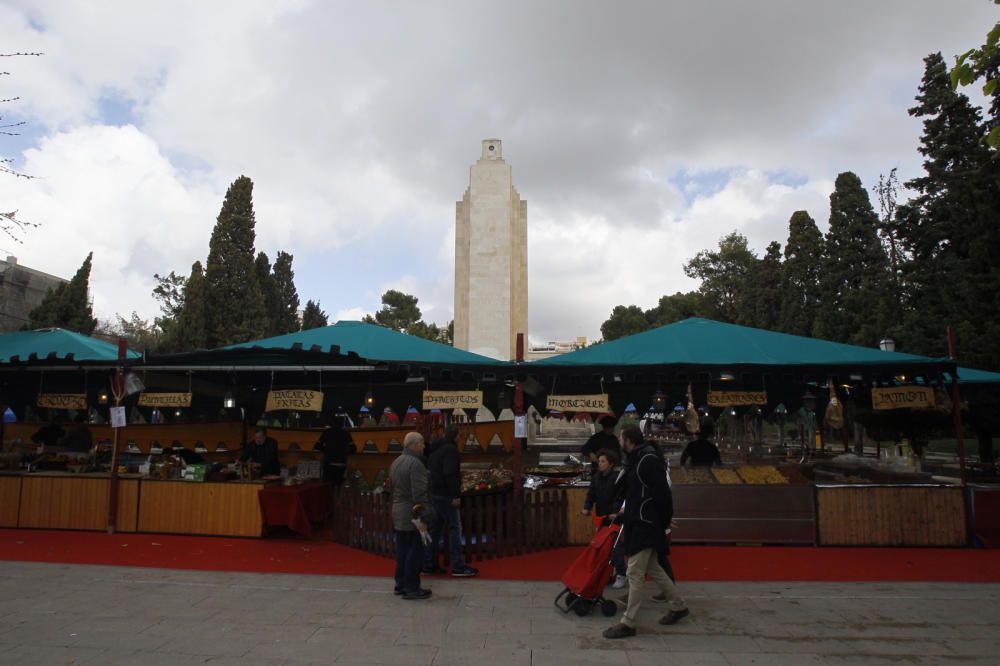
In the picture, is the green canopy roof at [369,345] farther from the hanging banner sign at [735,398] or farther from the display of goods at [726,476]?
the display of goods at [726,476]

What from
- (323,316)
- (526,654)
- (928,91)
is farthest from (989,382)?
(323,316)

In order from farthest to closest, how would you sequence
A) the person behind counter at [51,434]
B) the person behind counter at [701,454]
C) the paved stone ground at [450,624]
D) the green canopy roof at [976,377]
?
the person behind counter at [51,434] < the green canopy roof at [976,377] < the person behind counter at [701,454] < the paved stone ground at [450,624]

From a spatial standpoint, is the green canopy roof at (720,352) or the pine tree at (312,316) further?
the pine tree at (312,316)

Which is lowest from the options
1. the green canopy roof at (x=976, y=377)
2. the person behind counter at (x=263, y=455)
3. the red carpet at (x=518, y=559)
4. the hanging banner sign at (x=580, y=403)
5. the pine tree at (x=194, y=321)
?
the red carpet at (x=518, y=559)

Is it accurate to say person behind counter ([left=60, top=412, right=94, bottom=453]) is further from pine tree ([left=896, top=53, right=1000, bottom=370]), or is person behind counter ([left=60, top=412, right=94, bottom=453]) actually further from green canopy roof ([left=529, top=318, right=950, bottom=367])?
pine tree ([left=896, top=53, right=1000, bottom=370])

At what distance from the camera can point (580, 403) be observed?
9562 mm

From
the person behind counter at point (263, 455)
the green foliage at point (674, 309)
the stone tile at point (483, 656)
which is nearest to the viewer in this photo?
the stone tile at point (483, 656)

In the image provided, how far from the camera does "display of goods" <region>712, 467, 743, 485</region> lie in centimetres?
925

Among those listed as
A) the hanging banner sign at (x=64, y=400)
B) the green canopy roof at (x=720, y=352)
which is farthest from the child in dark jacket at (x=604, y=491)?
the hanging banner sign at (x=64, y=400)

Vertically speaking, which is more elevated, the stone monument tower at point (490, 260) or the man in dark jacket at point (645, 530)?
the stone monument tower at point (490, 260)

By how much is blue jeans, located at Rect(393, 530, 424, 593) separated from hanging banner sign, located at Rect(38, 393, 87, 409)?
8206mm

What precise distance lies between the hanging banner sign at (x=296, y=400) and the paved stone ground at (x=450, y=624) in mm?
3331

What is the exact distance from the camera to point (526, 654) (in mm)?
4852

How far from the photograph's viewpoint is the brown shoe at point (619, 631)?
5172mm
